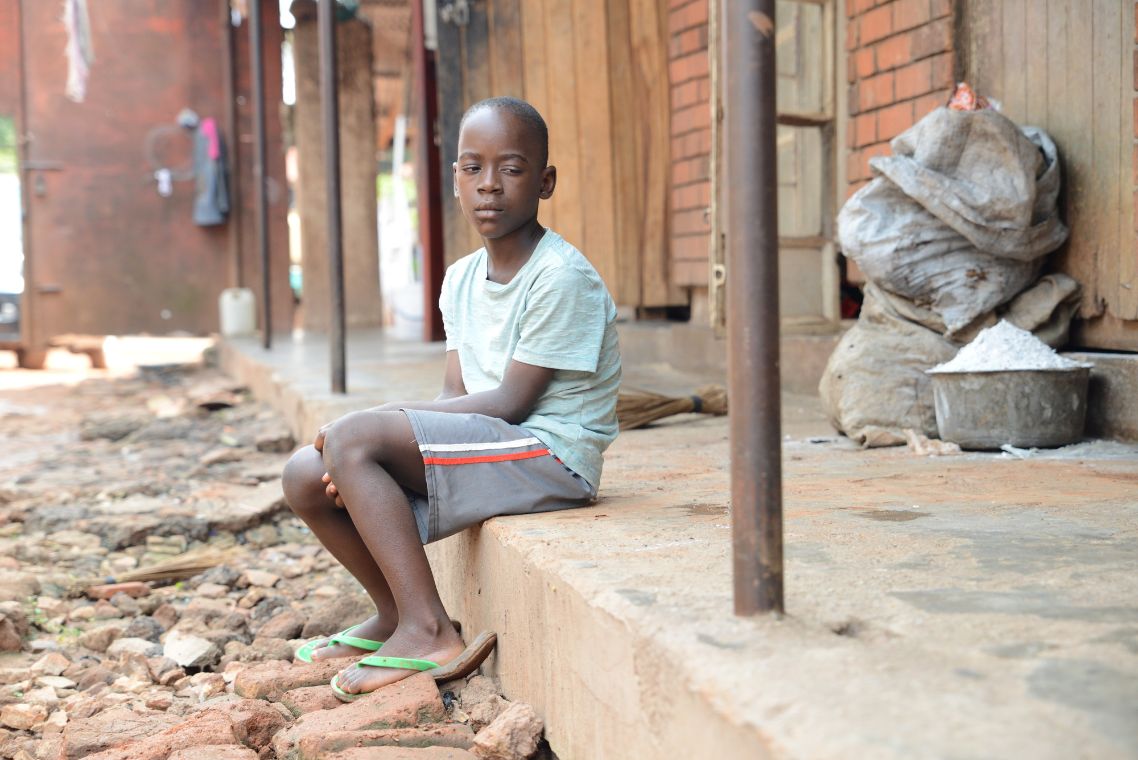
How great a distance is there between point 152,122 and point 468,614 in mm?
10499

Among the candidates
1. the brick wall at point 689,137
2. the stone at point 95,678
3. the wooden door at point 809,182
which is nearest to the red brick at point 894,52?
the wooden door at point 809,182

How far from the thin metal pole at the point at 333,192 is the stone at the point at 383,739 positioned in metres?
3.07

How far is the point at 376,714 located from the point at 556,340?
734 millimetres

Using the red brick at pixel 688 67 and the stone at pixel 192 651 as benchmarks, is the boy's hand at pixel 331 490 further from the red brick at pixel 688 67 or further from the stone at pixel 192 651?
the red brick at pixel 688 67

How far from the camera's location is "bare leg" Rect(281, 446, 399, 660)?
2.23 metres

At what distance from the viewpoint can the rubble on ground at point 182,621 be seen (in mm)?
1909

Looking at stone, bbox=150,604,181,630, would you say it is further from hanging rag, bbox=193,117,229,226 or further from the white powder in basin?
hanging rag, bbox=193,117,229,226

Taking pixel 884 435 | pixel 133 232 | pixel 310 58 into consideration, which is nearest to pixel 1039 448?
pixel 884 435

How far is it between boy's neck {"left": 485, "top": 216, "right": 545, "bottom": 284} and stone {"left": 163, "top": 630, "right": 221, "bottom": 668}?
3.48ft

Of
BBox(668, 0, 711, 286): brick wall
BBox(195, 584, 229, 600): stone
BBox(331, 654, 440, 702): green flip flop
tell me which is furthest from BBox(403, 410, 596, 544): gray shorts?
BBox(668, 0, 711, 286): brick wall

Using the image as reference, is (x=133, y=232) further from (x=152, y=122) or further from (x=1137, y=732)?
(x=1137, y=732)

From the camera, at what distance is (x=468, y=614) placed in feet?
7.64

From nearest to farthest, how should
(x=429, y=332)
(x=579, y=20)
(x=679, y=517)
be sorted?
(x=679, y=517) < (x=579, y=20) < (x=429, y=332)

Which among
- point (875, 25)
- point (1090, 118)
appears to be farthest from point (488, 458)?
point (875, 25)
